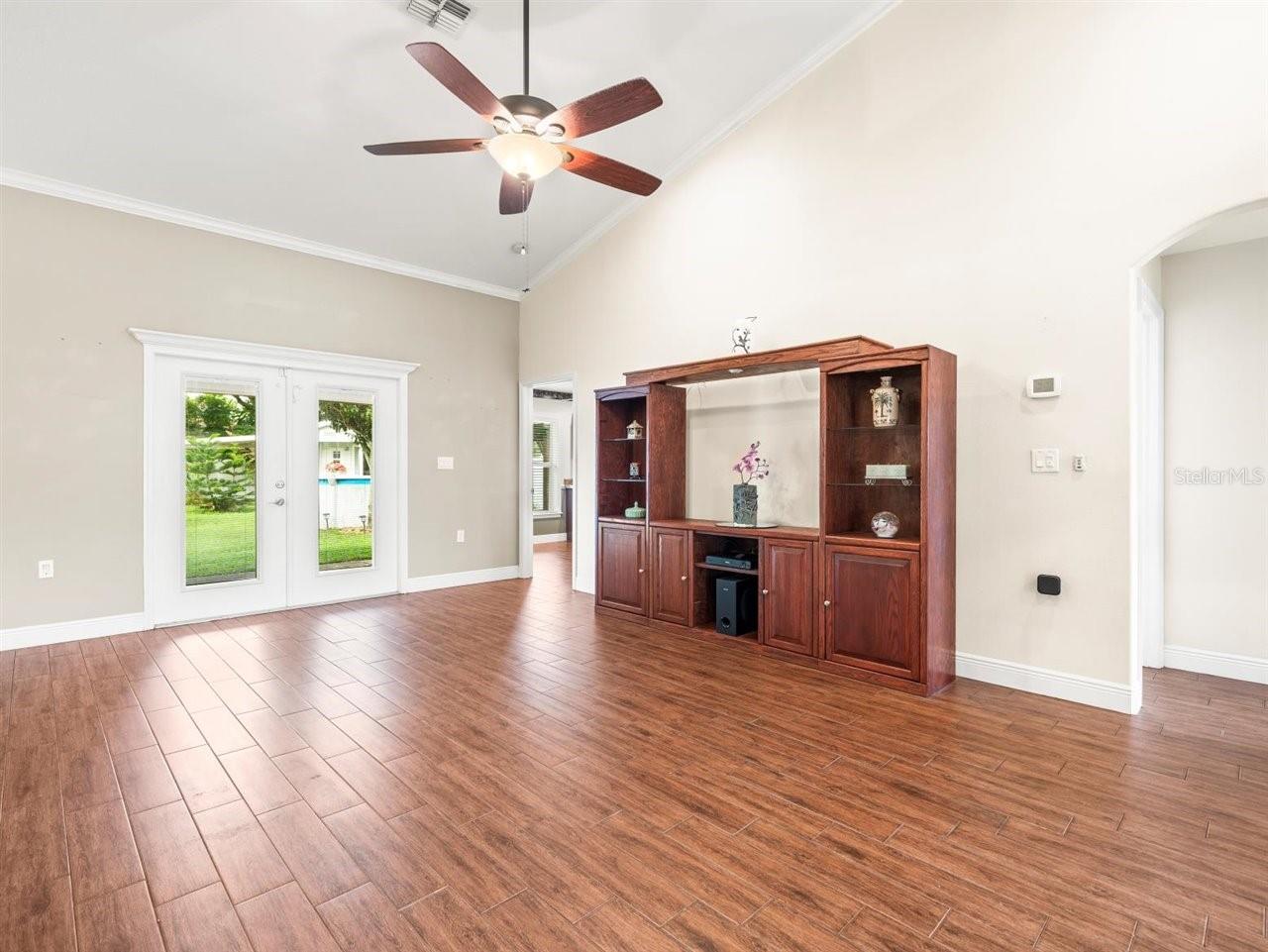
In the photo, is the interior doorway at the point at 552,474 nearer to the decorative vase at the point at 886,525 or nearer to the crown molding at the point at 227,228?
the crown molding at the point at 227,228

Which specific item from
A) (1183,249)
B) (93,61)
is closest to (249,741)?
(93,61)

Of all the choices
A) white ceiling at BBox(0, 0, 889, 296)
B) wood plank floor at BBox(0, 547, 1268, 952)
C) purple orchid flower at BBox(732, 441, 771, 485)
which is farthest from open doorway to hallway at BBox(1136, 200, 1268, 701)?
white ceiling at BBox(0, 0, 889, 296)

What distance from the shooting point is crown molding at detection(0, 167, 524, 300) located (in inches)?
174

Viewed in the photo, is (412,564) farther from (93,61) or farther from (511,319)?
(93,61)

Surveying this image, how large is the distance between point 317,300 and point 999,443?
228 inches

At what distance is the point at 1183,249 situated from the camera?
383 centimetres

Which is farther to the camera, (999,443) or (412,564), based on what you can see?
(412,564)

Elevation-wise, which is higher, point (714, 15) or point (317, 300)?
point (714, 15)

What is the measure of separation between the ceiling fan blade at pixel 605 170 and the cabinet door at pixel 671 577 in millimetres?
2508

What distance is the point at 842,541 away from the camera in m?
3.76

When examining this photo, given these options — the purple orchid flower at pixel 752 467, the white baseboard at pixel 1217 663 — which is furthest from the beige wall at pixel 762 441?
the white baseboard at pixel 1217 663

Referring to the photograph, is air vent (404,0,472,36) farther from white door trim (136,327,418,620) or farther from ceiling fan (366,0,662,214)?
white door trim (136,327,418,620)

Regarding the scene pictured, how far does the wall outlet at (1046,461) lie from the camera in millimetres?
3375

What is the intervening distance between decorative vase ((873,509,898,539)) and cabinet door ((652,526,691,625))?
4.92ft
